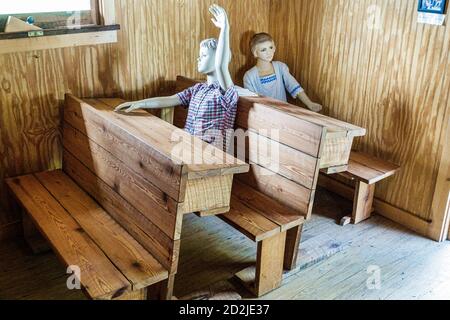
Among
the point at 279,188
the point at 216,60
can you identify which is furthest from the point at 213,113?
the point at 279,188

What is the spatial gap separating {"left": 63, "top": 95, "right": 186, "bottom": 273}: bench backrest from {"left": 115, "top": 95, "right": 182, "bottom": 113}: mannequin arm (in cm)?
10

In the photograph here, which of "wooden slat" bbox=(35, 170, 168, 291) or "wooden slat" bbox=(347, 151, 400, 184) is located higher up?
"wooden slat" bbox=(347, 151, 400, 184)

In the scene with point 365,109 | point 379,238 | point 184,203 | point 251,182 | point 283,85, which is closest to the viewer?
point 184,203

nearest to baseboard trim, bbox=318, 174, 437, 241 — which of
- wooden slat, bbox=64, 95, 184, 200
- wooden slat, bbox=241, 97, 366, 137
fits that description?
wooden slat, bbox=241, 97, 366, 137

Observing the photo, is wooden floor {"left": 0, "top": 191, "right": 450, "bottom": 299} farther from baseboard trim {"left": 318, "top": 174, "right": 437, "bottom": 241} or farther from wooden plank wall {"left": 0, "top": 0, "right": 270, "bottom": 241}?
wooden plank wall {"left": 0, "top": 0, "right": 270, "bottom": 241}

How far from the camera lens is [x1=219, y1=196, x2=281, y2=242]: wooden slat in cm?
250

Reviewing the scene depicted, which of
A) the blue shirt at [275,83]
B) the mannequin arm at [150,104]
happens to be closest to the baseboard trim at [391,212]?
the blue shirt at [275,83]

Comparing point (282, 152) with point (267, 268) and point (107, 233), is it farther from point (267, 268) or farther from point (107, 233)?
point (107, 233)

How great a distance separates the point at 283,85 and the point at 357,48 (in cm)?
61

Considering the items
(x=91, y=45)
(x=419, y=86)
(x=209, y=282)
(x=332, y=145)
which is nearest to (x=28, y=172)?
(x=91, y=45)

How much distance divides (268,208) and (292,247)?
0.28 metres

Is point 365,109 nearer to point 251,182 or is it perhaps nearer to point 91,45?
point 251,182

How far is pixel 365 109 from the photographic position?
3.48 m

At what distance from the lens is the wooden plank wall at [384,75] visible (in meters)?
3.06
